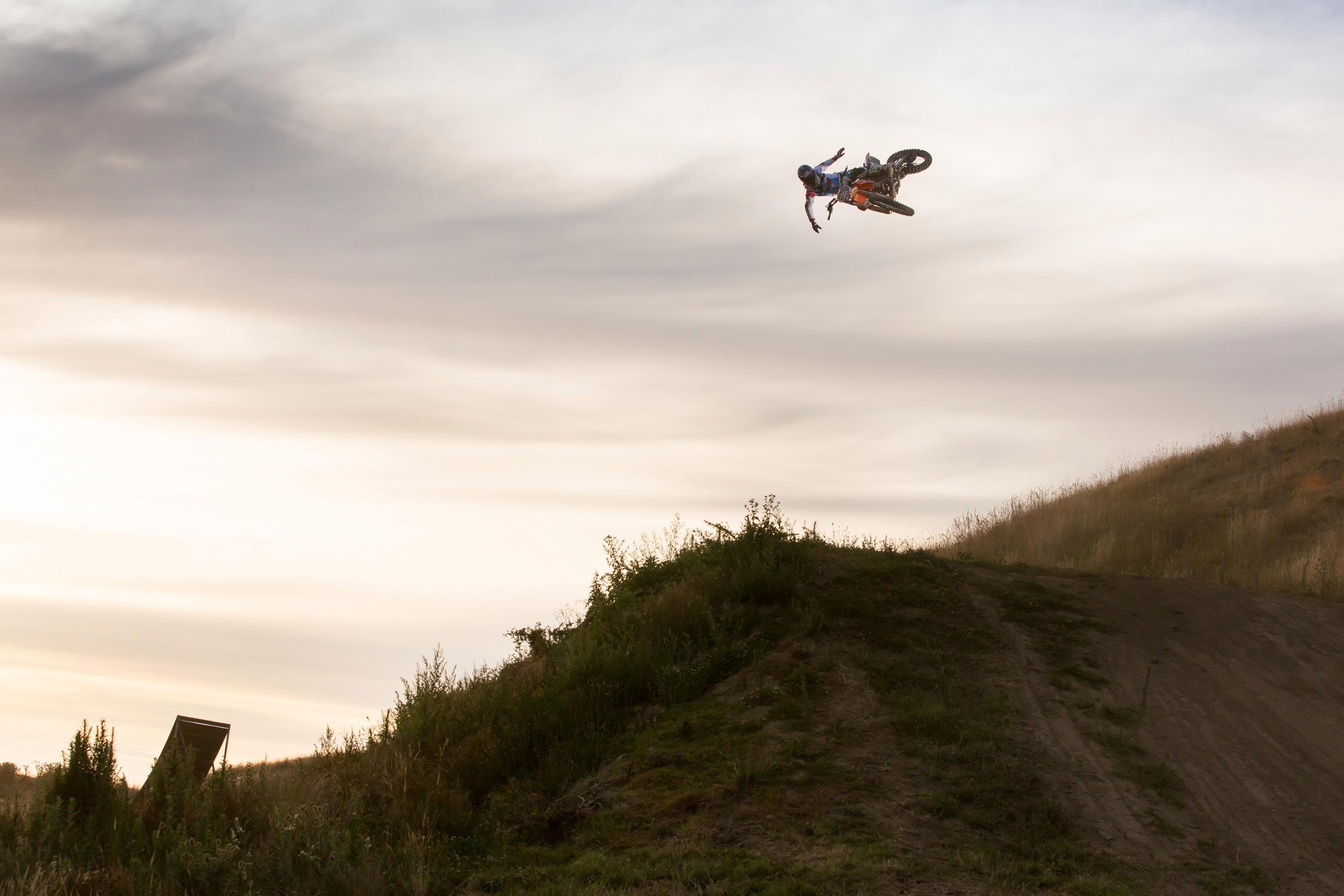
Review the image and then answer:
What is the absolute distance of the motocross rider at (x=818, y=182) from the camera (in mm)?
15477

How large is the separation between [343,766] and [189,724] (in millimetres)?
1838

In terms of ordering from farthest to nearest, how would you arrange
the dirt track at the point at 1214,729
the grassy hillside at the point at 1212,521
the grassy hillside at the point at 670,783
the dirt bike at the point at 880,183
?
the grassy hillside at the point at 1212,521 < the dirt bike at the point at 880,183 < the dirt track at the point at 1214,729 < the grassy hillside at the point at 670,783

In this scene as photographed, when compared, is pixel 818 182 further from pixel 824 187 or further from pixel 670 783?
pixel 670 783

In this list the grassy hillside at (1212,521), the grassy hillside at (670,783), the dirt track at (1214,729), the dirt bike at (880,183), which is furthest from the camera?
the grassy hillside at (1212,521)

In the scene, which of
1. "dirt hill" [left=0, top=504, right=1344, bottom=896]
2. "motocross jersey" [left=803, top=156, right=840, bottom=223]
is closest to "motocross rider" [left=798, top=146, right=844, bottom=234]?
"motocross jersey" [left=803, top=156, right=840, bottom=223]

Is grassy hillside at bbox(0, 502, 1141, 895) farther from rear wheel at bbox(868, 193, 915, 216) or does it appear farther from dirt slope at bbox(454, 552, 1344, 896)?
rear wheel at bbox(868, 193, 915, 216)

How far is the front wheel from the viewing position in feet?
52.8

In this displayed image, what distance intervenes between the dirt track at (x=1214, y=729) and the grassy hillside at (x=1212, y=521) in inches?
132

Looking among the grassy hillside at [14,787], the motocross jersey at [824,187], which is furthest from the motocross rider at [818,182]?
the grassy hillside at [14,787]

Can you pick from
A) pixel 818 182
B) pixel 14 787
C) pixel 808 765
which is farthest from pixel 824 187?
pixel 14 787

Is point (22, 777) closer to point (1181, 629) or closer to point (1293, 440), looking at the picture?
point (1181, 629)

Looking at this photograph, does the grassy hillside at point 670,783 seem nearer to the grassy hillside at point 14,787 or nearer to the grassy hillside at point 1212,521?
the grassy hillside at point 14,787

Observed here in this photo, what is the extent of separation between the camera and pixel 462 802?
11797 mm

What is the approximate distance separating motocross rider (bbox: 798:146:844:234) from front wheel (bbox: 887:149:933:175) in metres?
1.04
